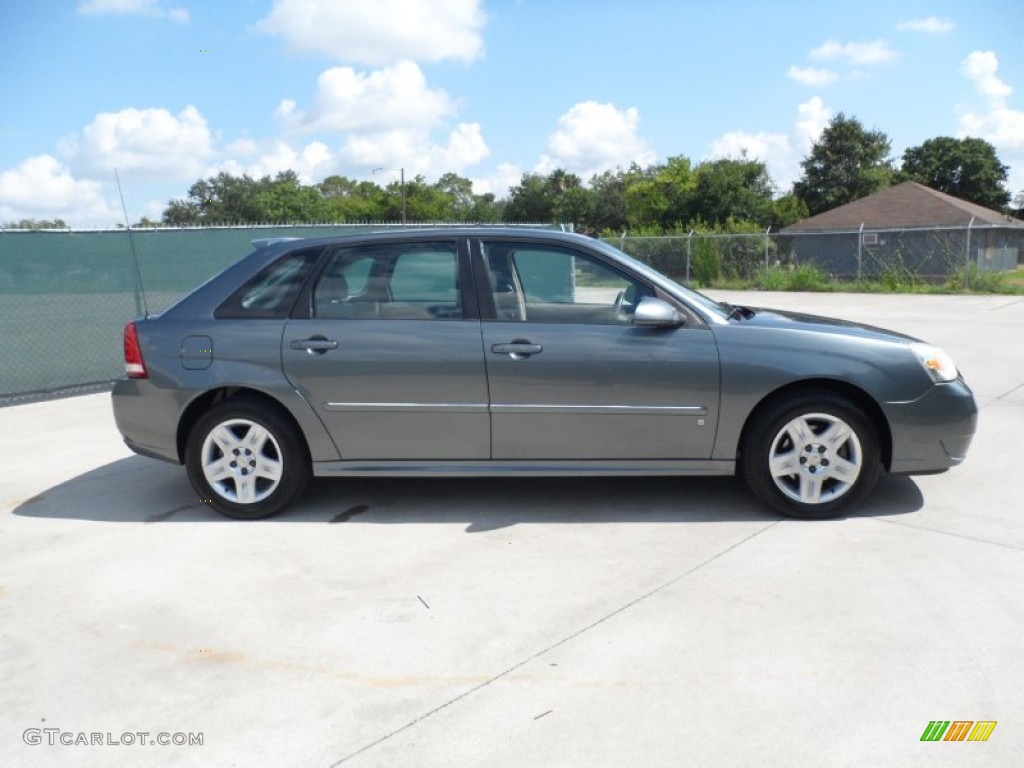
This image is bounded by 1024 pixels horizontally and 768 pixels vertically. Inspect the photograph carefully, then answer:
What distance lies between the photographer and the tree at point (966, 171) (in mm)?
64188

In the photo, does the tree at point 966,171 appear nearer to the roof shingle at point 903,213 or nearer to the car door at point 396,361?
the roof shingle at point 903,213

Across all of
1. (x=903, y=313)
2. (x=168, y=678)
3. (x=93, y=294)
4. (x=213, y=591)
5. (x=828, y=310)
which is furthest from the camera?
(x=828, y=310)

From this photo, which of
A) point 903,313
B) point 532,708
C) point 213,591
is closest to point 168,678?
point 213,591

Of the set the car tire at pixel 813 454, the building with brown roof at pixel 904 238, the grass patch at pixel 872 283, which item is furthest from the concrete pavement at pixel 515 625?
the building with brown roof at pixel 904 238

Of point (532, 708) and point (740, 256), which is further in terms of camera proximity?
point (740, 256)

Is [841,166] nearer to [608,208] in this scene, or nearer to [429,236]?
[608,208]

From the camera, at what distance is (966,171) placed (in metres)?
64.6

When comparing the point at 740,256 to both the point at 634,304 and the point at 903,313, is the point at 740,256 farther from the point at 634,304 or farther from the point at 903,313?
the point at 634,304

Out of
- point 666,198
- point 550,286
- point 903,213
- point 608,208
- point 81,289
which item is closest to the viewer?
point 550,286

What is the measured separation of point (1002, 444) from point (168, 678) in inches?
222

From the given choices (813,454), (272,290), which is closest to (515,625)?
(813,454)

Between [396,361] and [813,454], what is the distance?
2298 mm

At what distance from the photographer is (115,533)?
4.78 meters

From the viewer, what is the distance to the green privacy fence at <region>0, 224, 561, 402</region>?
8883 millimetres
